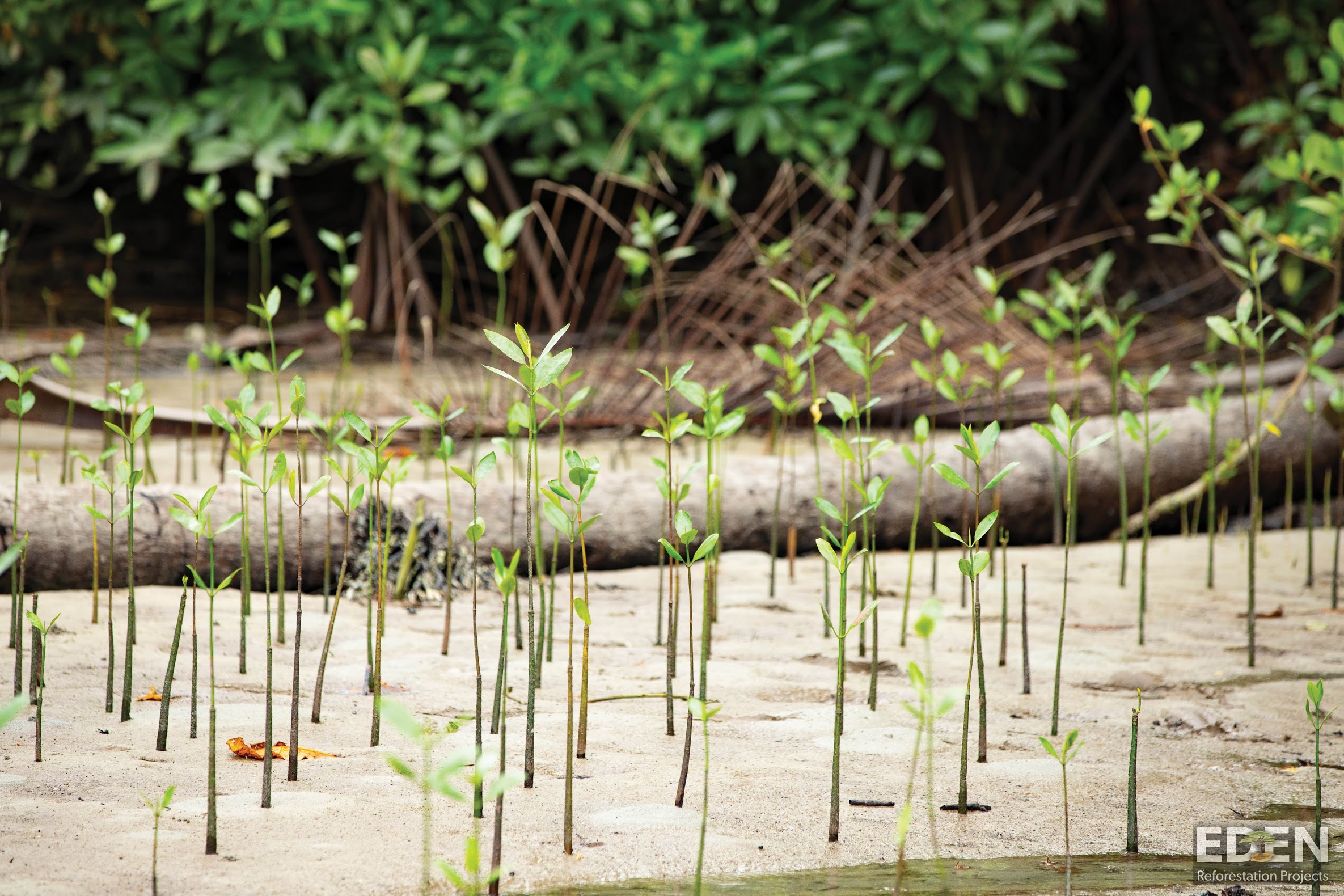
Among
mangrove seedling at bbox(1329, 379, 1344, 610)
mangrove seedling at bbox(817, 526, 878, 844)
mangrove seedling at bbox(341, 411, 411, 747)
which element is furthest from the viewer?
mangrove seedling at bbox(1329, 379, 1344, 610)

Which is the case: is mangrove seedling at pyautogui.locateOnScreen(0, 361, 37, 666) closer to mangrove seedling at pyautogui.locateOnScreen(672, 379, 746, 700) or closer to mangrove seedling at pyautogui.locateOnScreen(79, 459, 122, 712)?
mangrove seedling at pyautogui.locateOnScreen(79, 459, 122, 712)

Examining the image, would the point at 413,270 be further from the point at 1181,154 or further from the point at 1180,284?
the point at 1181,154

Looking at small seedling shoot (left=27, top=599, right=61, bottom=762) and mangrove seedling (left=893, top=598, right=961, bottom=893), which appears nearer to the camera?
mangrove seedling (left=893, top=598, right=961, bottom=893)

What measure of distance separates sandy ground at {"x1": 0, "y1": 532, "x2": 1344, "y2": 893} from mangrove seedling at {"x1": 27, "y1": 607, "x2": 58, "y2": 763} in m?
0.02

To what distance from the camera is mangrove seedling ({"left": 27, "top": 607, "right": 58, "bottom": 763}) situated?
1.41 metres

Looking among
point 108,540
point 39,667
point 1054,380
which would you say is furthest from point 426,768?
point 1054,380

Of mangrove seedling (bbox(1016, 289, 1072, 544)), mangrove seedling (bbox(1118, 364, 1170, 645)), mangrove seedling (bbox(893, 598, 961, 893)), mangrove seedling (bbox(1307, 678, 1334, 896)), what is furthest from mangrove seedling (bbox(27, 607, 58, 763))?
mangrove seedling (bbox(1016, 289, 1072, 544))

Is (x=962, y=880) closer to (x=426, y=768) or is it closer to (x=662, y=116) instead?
(x=426, y=768)

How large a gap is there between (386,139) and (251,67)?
35.8 inches

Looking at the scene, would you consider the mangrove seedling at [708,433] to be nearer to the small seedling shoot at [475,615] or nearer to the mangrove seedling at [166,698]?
the small seedling shoot at [475,615]

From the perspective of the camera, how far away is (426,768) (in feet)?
3.91

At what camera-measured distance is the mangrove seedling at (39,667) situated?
141cm

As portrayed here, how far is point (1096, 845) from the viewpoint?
4.35 ft

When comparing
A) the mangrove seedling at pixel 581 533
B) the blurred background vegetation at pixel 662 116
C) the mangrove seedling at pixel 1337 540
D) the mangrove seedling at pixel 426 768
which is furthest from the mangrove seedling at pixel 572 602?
the blurred background vegetation at pixel 662 116
